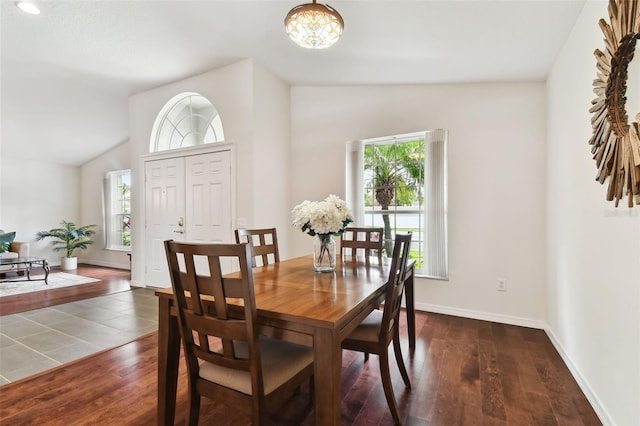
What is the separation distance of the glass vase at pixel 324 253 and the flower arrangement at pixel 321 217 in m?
0.07

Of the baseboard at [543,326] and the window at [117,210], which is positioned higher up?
the window at [117,210]

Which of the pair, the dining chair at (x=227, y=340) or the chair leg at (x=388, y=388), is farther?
the chair leg at (x=388, y=388)

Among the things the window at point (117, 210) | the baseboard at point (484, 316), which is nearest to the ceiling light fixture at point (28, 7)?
the window at point (117, 210)

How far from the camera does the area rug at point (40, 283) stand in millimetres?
4523

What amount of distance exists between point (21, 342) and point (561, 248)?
4785 millimetres

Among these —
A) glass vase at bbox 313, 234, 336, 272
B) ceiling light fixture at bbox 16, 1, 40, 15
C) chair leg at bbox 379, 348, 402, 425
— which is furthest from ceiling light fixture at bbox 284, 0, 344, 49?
ceiling light fixture at bbox 16, 1, 40, 15

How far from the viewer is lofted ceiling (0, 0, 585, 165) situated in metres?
2.24

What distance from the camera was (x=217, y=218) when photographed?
3.89 metres

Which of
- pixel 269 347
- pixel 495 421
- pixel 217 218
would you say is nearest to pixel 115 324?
pixel 217 218

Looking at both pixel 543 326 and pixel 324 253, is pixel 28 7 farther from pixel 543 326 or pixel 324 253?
pixel 543 326

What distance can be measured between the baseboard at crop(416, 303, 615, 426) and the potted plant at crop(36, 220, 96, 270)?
23.7 feet

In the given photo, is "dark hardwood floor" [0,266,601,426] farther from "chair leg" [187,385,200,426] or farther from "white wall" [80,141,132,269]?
"white wall" [80,141,132,269]

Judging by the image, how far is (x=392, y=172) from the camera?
12.2 ft

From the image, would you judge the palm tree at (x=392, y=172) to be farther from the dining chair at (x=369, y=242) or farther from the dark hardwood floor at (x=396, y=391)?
the dark hardwood floor at (x=396, y=391)
